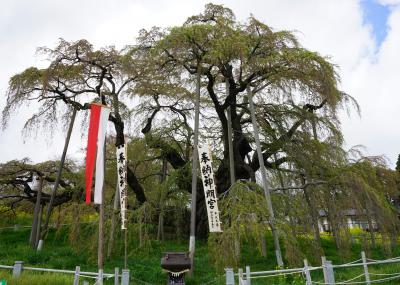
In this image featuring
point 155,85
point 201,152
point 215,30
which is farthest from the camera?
point 155,85

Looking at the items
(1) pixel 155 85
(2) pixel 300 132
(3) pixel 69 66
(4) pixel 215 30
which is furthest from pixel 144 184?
(4) pixel 215 30

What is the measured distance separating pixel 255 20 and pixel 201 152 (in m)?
3.94

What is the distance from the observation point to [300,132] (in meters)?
11.6

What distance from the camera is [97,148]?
8.12m

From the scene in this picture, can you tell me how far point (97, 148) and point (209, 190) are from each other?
273cm

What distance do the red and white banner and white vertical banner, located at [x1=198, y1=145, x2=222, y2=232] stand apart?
238 centimetres

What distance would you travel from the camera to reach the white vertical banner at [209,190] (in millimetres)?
8516

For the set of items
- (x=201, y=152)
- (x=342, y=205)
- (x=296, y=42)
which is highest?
(x=296, y=42)

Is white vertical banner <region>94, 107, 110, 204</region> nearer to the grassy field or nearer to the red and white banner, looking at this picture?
the red and white banner

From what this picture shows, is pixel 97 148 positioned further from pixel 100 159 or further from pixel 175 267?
pixel 175 267

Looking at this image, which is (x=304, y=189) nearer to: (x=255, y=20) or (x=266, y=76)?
(x=266, y=76)

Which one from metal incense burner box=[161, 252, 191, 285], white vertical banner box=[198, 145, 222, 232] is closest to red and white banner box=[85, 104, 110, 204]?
metal incense burner box=[161, 252, 191, 285]

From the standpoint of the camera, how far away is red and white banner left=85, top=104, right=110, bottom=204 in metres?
7.69

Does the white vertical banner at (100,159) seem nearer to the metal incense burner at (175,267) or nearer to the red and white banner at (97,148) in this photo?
the red and white banner at (97,148)
